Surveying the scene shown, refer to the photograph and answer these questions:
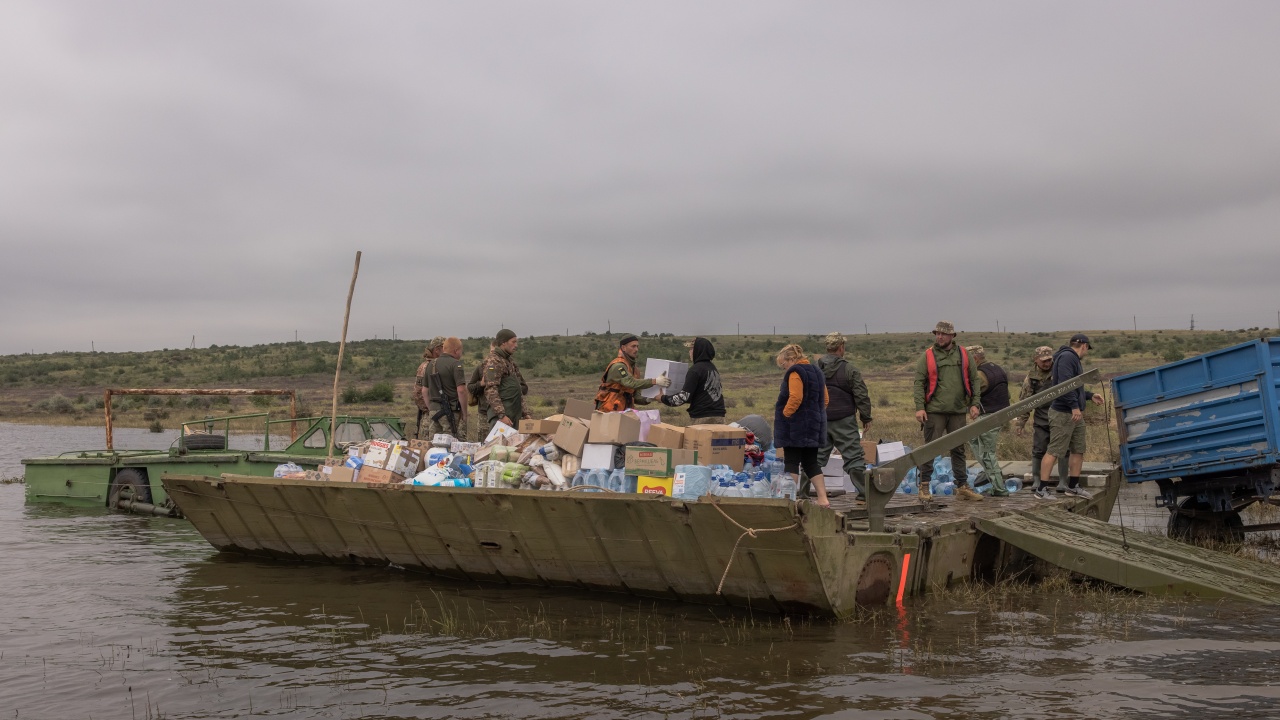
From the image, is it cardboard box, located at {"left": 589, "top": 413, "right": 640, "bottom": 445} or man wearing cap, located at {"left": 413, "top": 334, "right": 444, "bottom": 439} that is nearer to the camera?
cardboard box, located at {"left": 589, "top": 413, "right": 640, "bottom": 445}

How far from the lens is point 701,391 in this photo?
10.4m

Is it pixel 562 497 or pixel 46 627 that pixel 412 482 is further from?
pixel 46 627

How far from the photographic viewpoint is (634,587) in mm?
8367

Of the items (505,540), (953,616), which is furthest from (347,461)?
(953,616)

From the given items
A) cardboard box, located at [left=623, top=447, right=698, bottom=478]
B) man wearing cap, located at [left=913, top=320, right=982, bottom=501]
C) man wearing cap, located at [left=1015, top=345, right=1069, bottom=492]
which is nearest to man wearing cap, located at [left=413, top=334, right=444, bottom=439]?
cardboard box, located at [left=623, top=447, right=698, bottom=478]

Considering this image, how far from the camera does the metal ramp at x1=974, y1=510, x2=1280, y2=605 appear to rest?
A: 8.22 metres

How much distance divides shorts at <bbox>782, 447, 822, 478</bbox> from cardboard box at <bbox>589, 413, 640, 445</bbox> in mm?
1330

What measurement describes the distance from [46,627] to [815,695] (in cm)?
630

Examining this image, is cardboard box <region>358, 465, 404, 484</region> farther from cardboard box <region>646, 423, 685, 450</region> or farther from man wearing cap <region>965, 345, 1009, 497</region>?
man wearing cap <region>965, 345, 1009, 497</region>

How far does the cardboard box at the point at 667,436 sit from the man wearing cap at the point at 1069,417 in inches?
170

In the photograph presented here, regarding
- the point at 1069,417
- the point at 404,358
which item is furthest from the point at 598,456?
the point at 404,358

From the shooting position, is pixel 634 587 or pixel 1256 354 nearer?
pixel 634 587

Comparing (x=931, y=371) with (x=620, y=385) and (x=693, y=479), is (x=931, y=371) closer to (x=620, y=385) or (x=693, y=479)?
(x=620, y=385)

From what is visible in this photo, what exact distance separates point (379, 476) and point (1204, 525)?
845 cm
